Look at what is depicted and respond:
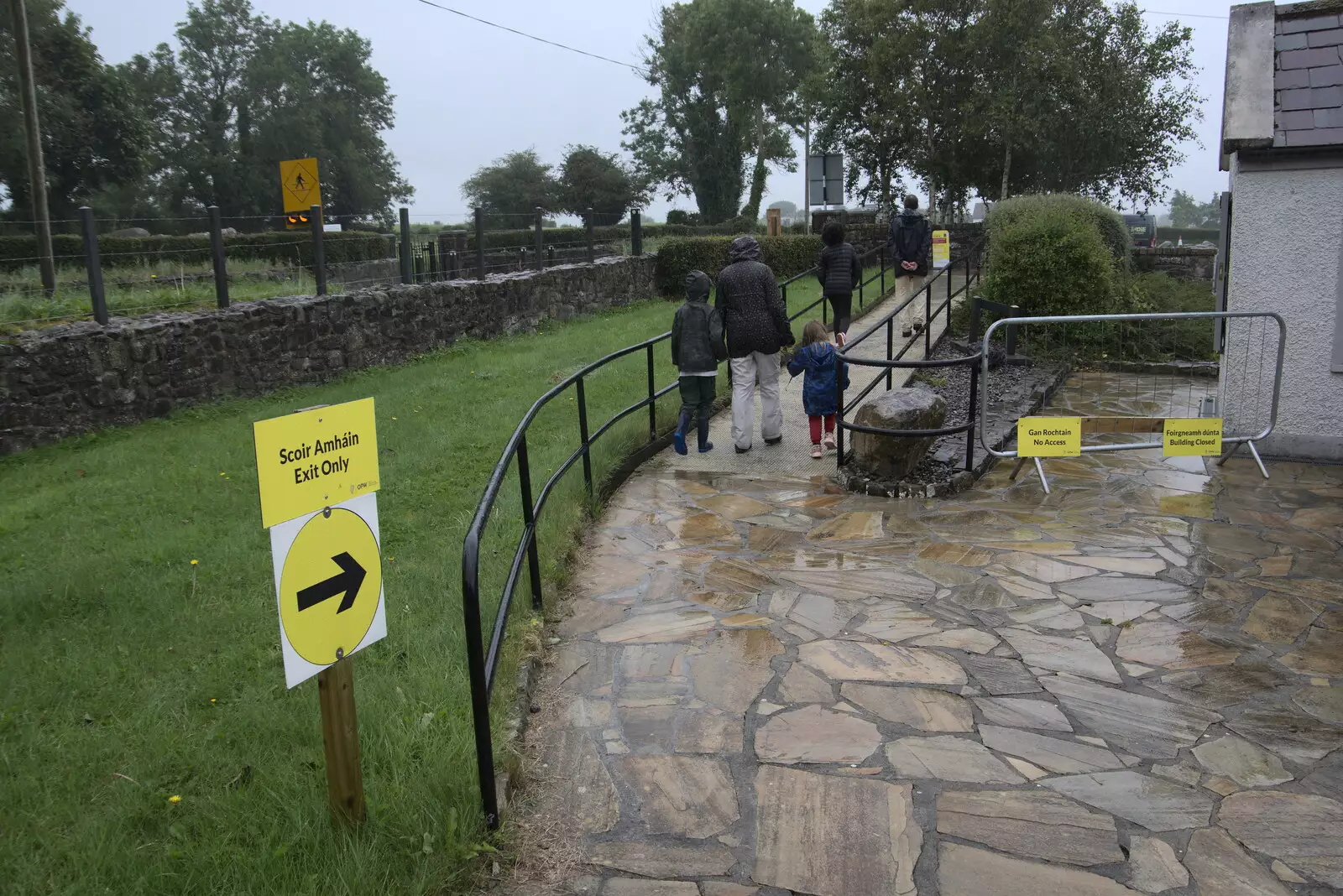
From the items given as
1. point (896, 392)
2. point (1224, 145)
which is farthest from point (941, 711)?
point (1224, 145)

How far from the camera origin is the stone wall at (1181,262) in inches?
810

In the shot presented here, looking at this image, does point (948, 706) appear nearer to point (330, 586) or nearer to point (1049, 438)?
point (330, 586)

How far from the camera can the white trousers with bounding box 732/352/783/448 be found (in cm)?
887

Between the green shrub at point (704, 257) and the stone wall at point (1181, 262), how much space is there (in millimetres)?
6739

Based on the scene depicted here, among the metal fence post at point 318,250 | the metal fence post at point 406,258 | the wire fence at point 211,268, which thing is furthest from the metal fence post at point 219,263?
the metal fence post at point 406,258

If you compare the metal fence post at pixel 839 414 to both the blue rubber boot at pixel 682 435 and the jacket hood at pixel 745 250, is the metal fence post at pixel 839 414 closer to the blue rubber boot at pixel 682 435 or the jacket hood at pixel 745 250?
the jacket hood at pixel 745 250

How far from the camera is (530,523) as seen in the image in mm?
4934

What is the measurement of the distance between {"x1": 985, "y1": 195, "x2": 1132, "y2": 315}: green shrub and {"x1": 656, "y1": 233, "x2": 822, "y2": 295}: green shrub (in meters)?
8.41

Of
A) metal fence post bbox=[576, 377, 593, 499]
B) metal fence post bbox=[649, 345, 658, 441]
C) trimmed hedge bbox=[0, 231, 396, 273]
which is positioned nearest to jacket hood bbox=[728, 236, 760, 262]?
metal fence post bbox=[649, 345, 658, 441]

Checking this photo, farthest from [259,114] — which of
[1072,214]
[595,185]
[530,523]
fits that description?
[530,523]

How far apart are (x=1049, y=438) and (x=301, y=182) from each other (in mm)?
19248

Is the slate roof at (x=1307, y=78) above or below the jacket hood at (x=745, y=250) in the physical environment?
above

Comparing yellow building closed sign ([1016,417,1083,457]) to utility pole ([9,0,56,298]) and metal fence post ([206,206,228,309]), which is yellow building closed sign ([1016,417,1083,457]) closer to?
metal fence post ([206,206,228,309])

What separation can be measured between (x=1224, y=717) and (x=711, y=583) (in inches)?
106
